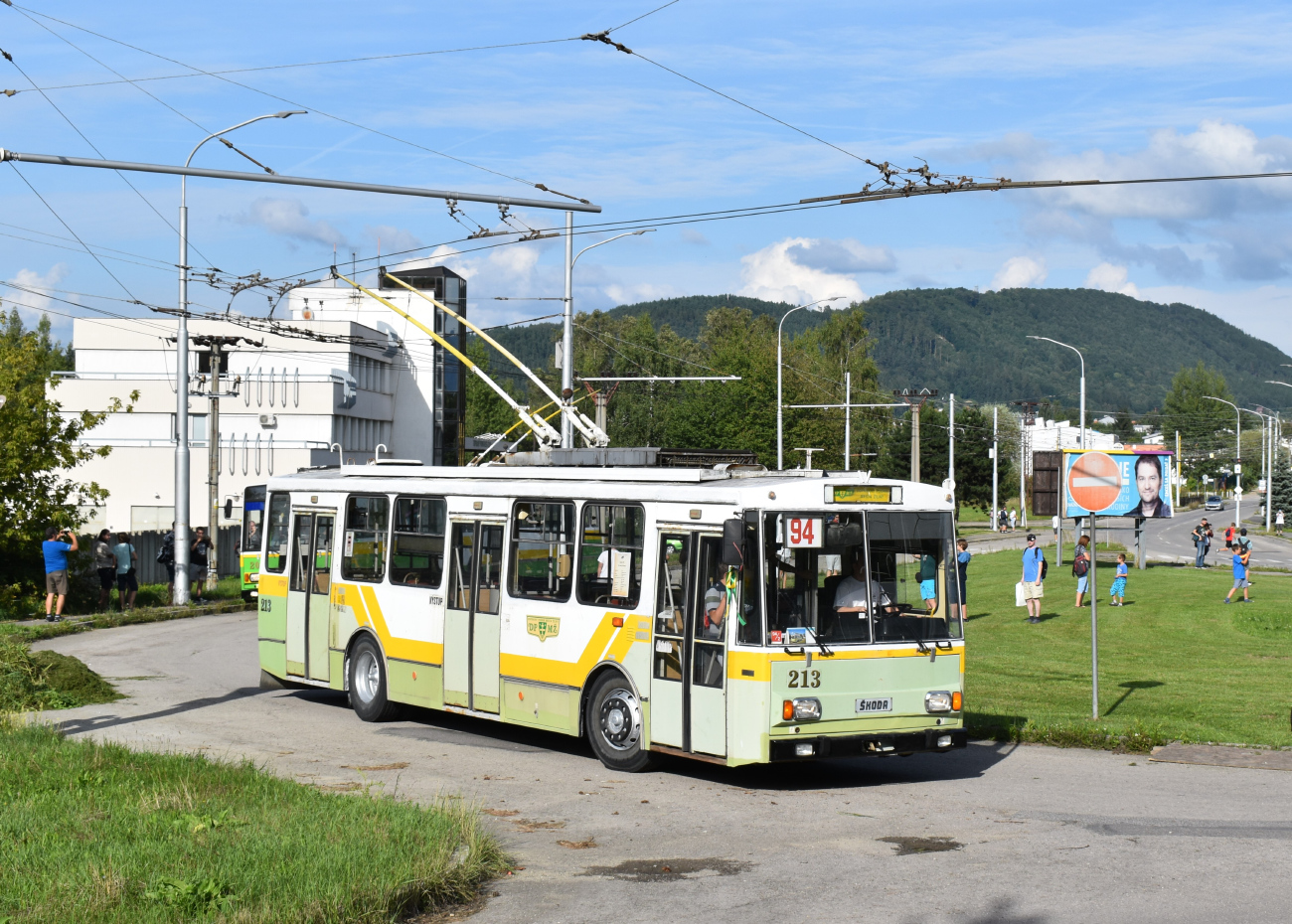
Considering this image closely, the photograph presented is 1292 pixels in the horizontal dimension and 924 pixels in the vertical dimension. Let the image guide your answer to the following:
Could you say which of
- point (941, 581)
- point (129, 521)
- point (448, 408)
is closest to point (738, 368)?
point (448, 408)

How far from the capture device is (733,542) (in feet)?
37.2

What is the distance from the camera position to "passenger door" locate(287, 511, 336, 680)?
54.7 ft

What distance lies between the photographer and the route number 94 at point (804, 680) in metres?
11.3

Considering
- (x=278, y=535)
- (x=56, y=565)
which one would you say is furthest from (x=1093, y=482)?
(x=56, y=565)

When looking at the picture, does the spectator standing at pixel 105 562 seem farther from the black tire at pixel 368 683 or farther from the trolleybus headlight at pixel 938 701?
the trolleybus headlight at pixel 938 701

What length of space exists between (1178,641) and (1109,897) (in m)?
18.2

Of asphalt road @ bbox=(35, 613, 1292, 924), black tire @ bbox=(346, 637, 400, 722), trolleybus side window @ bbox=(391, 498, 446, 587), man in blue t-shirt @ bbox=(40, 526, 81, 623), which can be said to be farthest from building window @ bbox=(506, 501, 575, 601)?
man in blue t-shirt @ bbox=(40, 526, 81, 623)

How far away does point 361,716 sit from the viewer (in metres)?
15.8

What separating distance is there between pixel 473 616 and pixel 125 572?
18530mm

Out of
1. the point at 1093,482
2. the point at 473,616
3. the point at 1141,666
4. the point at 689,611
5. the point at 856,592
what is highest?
the point at 1093,482

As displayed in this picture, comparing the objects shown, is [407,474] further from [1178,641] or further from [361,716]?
[1178,641]

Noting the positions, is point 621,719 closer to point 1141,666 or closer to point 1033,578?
point 1141,666

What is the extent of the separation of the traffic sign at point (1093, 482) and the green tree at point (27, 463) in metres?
20.5

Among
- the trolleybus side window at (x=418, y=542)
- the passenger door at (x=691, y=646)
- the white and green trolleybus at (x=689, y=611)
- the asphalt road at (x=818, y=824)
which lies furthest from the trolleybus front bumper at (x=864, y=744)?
the trolleybus side window at (x=418, y=542)
